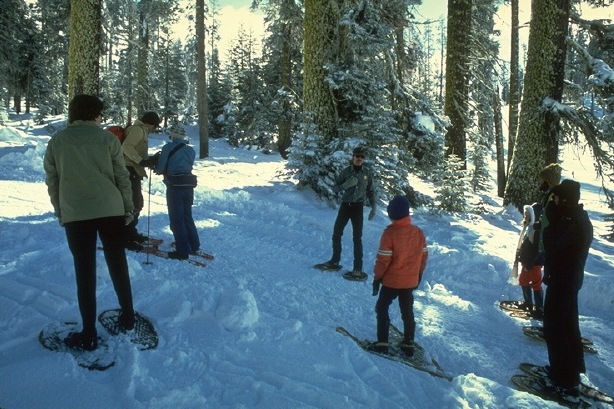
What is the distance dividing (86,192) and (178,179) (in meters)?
3.12

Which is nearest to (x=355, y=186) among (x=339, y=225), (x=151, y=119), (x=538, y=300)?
(x=339, y=225)

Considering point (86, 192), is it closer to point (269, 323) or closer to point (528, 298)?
point (269, 323)

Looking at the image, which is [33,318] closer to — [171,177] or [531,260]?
[171,177]

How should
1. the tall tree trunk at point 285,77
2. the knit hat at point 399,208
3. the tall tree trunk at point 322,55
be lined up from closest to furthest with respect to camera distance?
the knit hat at point 399,208 < the tall tree trunk at point 322,55 < the tall tree trunk at point 285,77

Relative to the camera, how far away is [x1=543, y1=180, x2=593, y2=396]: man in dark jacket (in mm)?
4566

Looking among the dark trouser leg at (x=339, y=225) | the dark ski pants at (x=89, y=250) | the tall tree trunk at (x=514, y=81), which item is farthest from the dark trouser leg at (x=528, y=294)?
the tall tree trunk at (x=514, y=81)

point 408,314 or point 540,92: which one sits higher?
point 540,92

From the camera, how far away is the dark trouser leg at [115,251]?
3865 millimetres

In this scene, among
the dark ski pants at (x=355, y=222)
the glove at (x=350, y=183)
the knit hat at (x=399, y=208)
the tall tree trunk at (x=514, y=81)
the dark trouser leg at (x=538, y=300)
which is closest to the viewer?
the knit hat at (x=399, y=208)

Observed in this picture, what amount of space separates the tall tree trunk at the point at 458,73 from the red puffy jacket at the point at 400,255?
9773mm

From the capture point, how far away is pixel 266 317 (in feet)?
16.4

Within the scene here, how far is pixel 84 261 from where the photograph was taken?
3.78 meters

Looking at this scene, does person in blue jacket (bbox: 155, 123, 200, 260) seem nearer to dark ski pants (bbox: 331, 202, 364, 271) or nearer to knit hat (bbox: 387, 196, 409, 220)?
dark ski pants (bbox: 331, 202, 364, 271)

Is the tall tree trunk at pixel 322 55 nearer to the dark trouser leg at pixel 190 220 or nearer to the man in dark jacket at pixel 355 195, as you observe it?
the man in dark jacket at pixel 355 195
